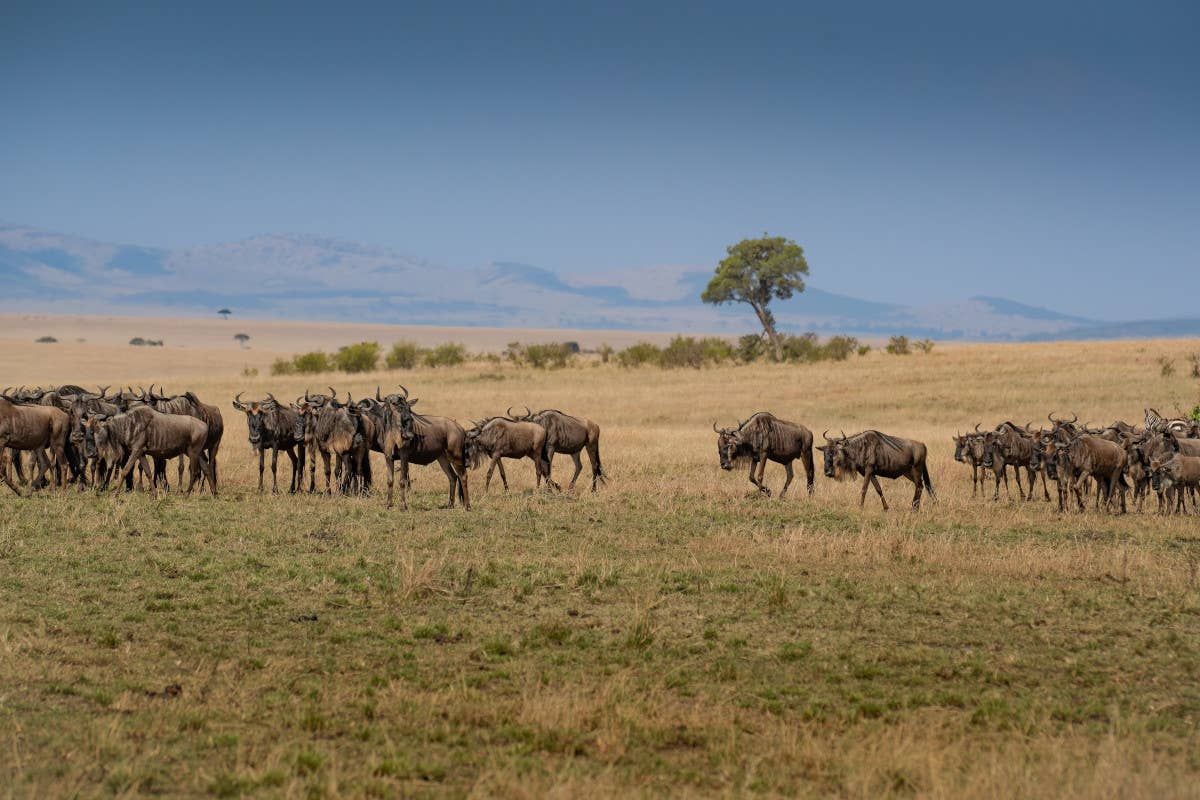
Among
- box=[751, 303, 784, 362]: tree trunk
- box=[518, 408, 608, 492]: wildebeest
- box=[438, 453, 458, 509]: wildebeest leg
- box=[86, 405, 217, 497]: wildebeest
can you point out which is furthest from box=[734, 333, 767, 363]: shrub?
box=[86, 405, 217, 497]: wildebeest

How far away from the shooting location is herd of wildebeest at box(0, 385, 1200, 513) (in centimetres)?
1900

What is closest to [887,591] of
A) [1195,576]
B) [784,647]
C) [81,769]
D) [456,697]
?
[784,647]

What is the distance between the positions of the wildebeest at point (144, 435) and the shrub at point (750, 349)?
5400 centimetres

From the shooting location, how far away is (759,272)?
80625 millimetres

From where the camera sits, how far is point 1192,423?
22.5 meters

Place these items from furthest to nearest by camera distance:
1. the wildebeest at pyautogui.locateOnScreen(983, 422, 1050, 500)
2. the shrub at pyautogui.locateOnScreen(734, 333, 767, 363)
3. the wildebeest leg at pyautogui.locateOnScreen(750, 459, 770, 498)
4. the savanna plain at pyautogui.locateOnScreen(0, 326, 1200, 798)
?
the shrub at pyautogui.locateOnScreen(734, 333, 767, 363) → the wildebeest at pyautogui.locateOnScreen(983, 422, 1050, 500) → the wildebeest leg at pyautogui.locateOnScreen(750, 459, 770, 498) → the savanna plain at pyautogui.locateOnScreen(0, 326, 1200, 798)

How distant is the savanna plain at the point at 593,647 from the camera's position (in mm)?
7648

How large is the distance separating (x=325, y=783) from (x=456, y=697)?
185 cm

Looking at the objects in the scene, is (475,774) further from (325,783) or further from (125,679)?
(125,679)

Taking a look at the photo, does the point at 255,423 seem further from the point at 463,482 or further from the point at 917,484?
the point at 917,484

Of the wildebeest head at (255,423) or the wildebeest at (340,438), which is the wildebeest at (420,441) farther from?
the wildebeest head at (255,423)

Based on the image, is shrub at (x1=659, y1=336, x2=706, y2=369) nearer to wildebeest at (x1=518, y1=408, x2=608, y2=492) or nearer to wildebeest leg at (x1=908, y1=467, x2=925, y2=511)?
wildebeest at (x1=518, y1=408, x2=608, y2=492)

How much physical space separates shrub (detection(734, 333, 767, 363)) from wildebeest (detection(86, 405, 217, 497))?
53999 millimetres

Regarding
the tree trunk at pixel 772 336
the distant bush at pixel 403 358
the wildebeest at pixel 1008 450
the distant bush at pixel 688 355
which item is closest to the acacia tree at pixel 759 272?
the tree trunk at pixel 772 336
